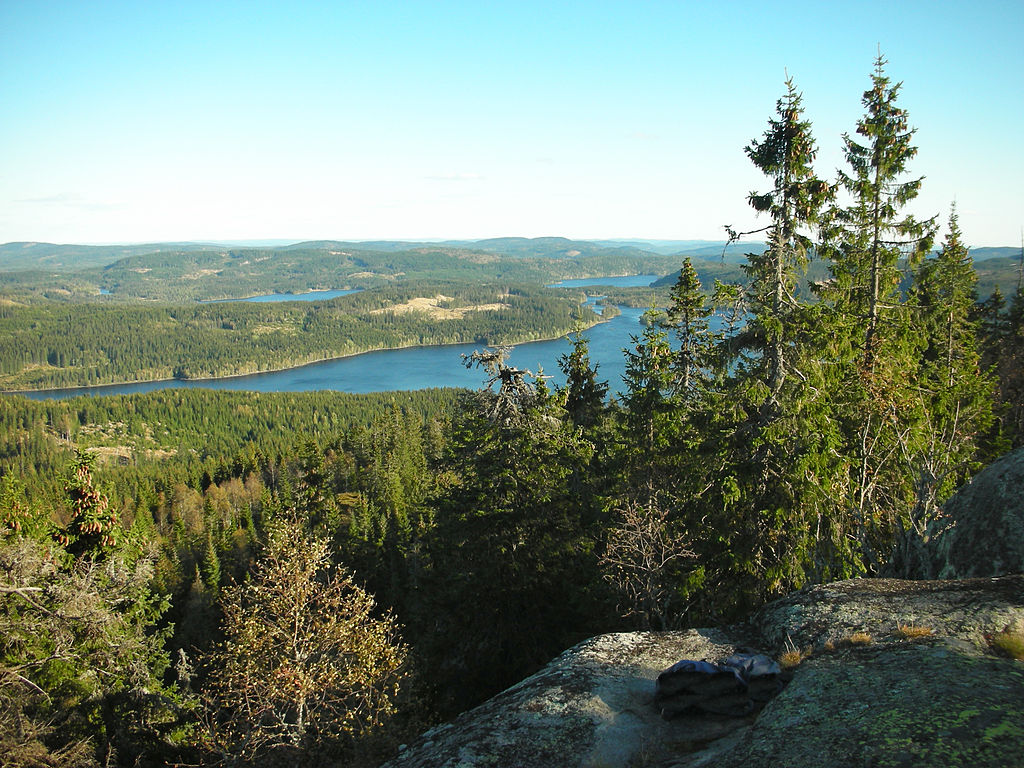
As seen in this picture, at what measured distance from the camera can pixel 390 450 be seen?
275ft

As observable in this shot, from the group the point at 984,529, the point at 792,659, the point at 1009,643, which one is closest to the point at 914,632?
the point at 1009,643

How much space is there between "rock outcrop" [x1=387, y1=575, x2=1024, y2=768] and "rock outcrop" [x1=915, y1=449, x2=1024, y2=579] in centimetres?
147

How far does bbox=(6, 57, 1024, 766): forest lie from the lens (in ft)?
48.8

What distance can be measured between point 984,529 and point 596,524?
11148mm

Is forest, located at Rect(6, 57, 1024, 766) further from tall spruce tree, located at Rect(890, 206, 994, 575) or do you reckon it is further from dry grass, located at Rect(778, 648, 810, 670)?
dry grass, located at Rect(778, 648, 810, 670)

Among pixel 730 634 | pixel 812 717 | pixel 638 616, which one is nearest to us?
pixel 812 717

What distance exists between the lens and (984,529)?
11.9 m

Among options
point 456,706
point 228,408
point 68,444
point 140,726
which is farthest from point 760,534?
point 68,444

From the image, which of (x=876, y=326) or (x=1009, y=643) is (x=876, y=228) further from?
(x=1009, y=643)

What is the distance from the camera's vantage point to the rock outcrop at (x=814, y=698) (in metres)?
6.11

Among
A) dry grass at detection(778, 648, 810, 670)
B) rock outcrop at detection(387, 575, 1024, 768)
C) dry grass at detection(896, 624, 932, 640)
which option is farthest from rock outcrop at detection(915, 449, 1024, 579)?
dry grass at detection(778, 648, 810, 670)

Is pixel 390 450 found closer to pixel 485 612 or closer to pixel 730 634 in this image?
pixel 485 612

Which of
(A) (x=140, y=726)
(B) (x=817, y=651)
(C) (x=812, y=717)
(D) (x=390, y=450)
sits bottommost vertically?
(D) (x=390, y=450)

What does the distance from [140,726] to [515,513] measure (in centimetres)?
1400
